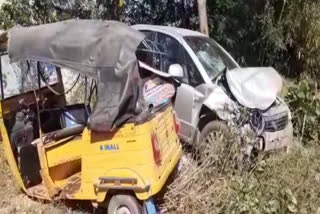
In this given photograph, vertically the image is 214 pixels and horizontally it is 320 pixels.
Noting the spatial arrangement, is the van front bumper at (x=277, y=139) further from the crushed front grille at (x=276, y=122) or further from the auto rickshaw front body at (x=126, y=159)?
the auto rickshaw front body at (x=126, y=159)

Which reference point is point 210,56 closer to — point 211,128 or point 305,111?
point 211,128

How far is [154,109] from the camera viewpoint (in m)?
5.82

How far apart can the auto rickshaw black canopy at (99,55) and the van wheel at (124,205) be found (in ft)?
2.69

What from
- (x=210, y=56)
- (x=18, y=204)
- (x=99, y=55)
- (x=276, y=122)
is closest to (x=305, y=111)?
(x=276, y=122)

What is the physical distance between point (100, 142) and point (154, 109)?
2.37 ft

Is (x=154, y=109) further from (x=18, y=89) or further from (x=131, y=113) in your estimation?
(x=18, y=89)

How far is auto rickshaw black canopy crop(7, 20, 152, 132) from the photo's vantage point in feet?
18.1

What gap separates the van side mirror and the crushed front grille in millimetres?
1371

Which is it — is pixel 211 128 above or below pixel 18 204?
above

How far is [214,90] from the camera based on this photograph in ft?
24.5

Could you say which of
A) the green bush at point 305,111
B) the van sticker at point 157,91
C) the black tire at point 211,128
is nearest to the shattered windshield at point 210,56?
the black tire at point 211,128

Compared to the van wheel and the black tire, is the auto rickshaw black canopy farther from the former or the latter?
the black tire

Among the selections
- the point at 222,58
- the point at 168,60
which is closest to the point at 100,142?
the point at 168,60

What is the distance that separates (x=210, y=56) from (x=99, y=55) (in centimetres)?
301
